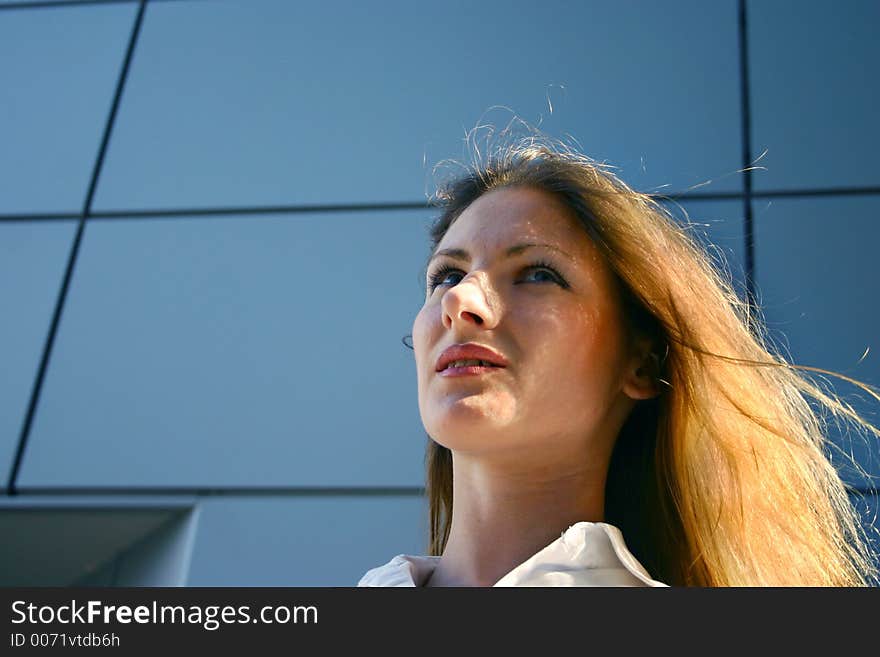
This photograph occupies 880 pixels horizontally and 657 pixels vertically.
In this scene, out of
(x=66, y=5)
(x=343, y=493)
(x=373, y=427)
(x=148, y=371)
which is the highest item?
(x=66, y=5)

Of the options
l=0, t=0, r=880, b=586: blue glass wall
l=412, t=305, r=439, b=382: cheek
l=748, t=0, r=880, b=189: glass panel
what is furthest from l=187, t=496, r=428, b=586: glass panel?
A: l=748, t=0, r=880, b=189: glass panel

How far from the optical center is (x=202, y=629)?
69 centimetres

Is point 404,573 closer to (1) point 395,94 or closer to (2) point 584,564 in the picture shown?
(2) point 584,564

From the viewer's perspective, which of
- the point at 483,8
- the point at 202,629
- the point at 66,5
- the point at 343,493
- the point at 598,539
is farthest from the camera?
the point at 66,5

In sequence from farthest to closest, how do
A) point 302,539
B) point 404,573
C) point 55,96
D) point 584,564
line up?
point 55,96, point 302,539, point 404,573, point 584,564

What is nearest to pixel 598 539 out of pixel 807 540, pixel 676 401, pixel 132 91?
pixel 676 401

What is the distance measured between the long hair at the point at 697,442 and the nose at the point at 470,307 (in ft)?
0.56

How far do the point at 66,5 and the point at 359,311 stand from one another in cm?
111

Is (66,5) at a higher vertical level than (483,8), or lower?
higher

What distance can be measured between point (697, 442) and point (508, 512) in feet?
0.78

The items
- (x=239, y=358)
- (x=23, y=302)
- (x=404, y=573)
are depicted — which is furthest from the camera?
(x=23, y=302)

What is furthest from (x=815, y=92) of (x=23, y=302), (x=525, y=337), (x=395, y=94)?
(x=23, y=302)

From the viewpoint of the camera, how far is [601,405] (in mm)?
949

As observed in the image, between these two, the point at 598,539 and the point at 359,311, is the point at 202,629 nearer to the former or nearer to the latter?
the point at 598,539
